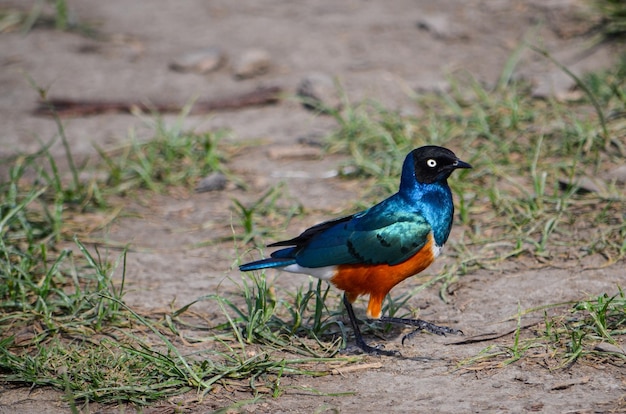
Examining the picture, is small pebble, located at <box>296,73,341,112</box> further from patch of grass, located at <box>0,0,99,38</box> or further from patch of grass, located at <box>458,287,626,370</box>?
patch of grass, located at <box>458,287,626,370</box>

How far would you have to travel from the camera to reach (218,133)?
643 centimetres

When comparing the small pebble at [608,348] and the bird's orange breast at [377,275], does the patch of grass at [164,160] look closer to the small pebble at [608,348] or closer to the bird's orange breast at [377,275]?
the bird's orange breast at [377,275]

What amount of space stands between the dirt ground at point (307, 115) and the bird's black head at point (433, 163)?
76cm

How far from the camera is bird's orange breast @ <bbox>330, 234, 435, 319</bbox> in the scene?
3812mm

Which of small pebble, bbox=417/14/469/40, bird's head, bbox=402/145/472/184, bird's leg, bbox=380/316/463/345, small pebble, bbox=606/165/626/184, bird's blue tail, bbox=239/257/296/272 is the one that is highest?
bird's head, bbox=402/145/472/184

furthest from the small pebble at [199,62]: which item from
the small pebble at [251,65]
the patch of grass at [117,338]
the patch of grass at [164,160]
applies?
the patch of grass at [117,338]

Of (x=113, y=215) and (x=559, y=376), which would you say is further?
(x=113, y=215)

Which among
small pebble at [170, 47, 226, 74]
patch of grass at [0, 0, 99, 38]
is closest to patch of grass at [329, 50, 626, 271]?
small pebble at [170, 47, 226, 74]

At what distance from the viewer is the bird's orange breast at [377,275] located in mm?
3812

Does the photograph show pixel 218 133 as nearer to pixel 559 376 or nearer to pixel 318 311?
pixel 318 311

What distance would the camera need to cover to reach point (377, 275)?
12.6 feet

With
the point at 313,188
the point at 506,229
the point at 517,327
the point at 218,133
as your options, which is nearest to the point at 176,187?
the point at 218,133

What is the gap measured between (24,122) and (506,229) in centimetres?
414

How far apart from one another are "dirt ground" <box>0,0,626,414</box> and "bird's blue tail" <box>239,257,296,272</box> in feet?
1.80
